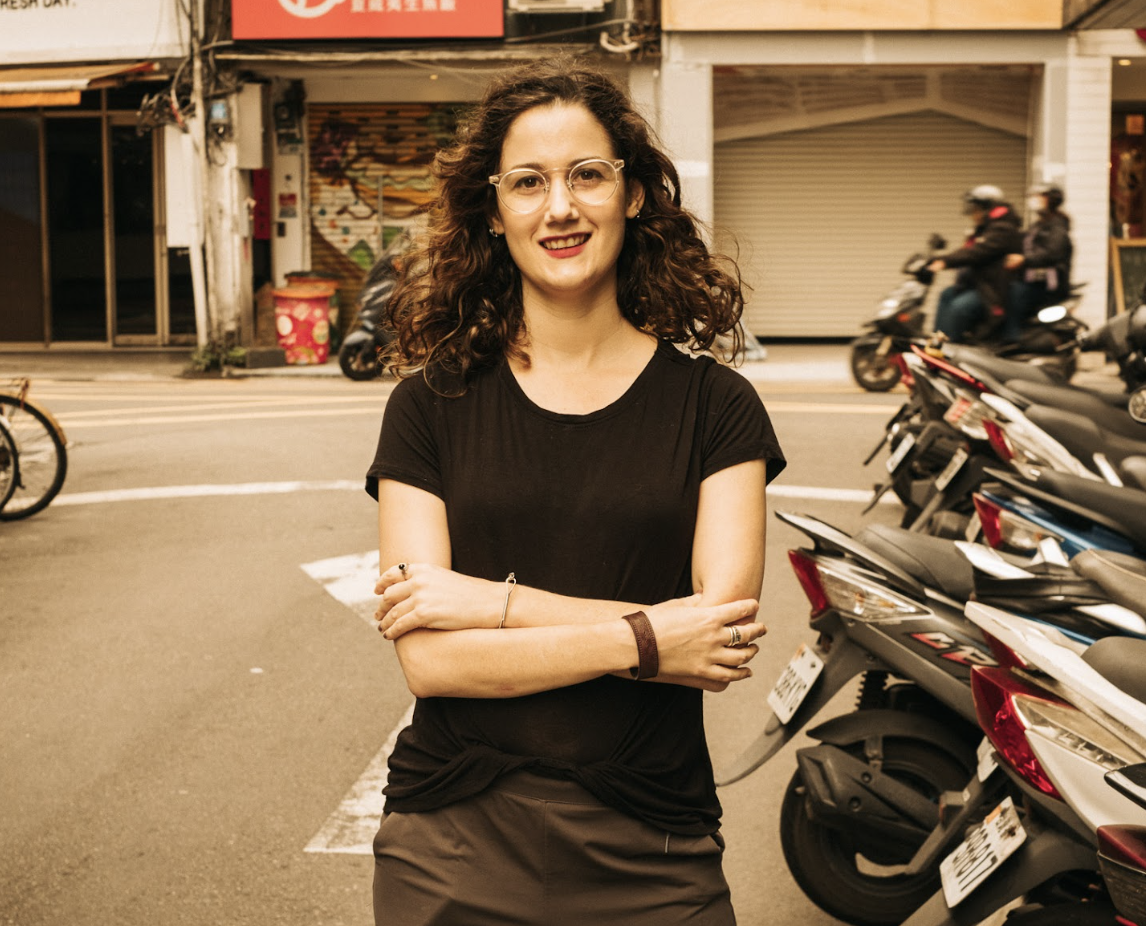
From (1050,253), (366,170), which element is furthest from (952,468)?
(366,170)

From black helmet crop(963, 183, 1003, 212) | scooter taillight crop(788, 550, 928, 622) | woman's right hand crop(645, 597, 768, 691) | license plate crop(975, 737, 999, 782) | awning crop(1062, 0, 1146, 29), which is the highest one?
awning crop(1062, 0, 1146, 29)

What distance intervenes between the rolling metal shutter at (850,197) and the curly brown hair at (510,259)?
1879 centimetres

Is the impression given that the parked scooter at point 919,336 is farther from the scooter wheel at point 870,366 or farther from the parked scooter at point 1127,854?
the parked scooter at point 1127,854

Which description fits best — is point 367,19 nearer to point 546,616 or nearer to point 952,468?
point 952,468

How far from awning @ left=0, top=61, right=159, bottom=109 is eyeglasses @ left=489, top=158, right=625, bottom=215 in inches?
688

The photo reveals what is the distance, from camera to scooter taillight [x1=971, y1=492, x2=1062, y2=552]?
4.59m

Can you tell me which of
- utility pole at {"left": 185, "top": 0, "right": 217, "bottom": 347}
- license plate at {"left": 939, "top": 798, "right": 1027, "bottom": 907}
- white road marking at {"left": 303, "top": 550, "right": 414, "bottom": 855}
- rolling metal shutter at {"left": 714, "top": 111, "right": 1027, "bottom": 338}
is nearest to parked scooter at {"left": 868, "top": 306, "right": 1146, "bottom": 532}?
license plate at {"left": 939, "top": 798, "right": 1027, "bottom": 907}

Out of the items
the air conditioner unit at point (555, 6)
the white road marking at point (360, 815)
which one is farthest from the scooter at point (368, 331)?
the white road marking at point (360, 815)

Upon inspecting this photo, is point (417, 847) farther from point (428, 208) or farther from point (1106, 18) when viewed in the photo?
point (1106, 18)

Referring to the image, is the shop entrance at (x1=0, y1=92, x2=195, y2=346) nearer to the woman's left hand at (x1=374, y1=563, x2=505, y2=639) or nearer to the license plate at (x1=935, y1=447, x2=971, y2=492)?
the license plate at (x1=935, y1=447, x2=971, y2=492)

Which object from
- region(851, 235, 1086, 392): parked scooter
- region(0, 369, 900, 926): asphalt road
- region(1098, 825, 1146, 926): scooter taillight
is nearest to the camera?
region(1098, 825, 1146, 926): scooter taillight

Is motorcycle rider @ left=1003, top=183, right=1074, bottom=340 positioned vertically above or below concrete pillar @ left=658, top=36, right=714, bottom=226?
below

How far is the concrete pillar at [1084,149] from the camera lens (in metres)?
18.4

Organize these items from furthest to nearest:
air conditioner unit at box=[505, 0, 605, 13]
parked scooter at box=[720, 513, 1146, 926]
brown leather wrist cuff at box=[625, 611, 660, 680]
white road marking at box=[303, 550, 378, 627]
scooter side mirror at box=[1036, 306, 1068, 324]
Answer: air conditioner unit at box=[505, 0, 605, 13]
scooter side mirror at box=[1036, 306, 1068, 324]
white road marking at box=[303, 550, 378, 627]
parked scooter at box=[720, 513, 1146, 926]
brown leather wrist cuff at box=[625, 611, 660, 680]
